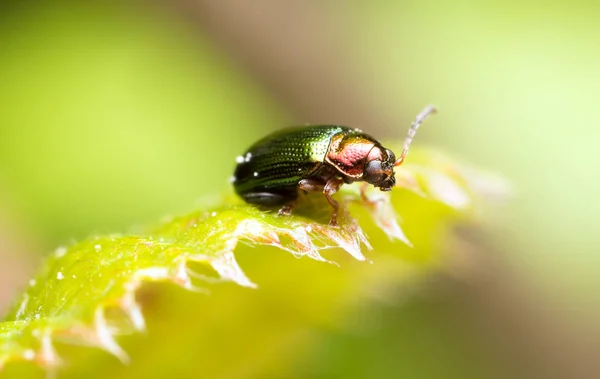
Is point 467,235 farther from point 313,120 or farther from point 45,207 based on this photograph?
point 45,207

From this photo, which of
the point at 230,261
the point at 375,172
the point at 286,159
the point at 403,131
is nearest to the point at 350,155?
the point at 375,172

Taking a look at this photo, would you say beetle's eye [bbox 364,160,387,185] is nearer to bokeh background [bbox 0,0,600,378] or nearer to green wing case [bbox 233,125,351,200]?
green wing case [bbox 233,125,351,200]

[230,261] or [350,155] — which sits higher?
[350,155]

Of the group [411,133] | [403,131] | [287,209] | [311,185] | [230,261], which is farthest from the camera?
[403,131]

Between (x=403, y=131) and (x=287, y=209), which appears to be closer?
(x=287, y=209)

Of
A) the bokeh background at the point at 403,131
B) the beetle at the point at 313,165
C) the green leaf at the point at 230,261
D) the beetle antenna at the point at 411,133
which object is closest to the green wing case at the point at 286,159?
the beetle at the point at 313,165

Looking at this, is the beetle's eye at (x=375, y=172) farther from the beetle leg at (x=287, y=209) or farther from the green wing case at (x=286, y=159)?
the beetle leg at (x=287, y=209)

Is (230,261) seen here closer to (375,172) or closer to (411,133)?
(375,172)

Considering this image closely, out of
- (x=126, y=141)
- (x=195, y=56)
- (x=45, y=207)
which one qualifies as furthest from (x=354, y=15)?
(x=45, y=207)
